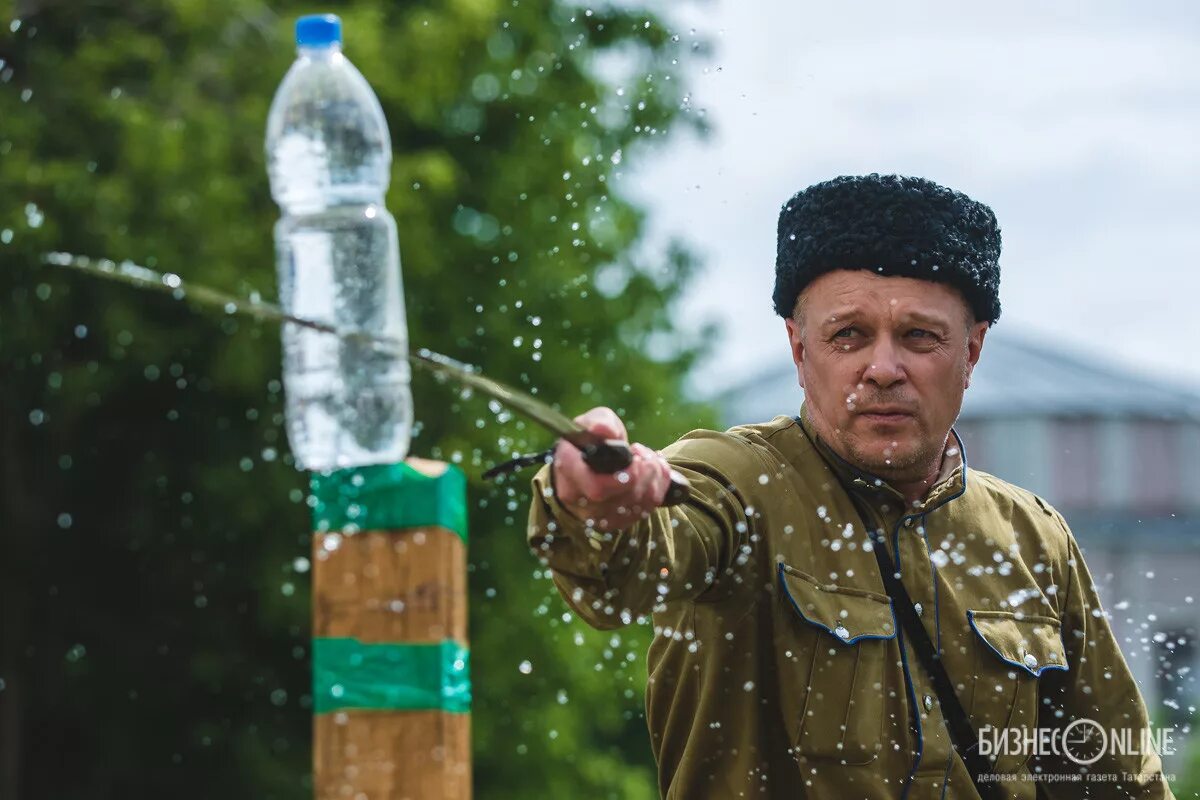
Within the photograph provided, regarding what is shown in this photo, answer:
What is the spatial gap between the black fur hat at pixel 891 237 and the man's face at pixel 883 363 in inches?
1.2

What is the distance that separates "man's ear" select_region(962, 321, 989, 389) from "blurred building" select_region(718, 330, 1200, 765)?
29276 mm

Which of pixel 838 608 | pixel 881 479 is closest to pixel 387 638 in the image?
pixel 838 608

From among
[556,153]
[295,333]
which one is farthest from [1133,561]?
[295,333]

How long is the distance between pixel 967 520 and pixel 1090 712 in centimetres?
47

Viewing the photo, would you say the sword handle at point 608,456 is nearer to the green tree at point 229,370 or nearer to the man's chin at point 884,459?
the man's chin at point 884,459

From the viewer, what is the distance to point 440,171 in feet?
29.3

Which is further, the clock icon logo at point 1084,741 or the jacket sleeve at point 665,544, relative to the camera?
the clock icon logo at point 1084,741

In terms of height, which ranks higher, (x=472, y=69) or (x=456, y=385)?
(x=472, y=69)

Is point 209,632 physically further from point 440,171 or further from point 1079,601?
point 1079,601

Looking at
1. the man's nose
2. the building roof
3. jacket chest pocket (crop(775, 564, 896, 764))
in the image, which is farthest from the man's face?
the building roof

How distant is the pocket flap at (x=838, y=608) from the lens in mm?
2898

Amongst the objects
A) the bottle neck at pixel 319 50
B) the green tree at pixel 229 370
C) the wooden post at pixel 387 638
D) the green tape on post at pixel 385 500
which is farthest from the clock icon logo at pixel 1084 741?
the green tree at pixel 229 370

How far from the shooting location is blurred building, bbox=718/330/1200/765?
32656 millimetres

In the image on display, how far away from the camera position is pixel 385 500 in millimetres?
3084
